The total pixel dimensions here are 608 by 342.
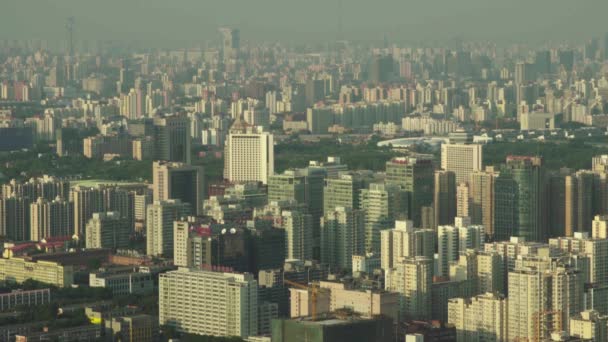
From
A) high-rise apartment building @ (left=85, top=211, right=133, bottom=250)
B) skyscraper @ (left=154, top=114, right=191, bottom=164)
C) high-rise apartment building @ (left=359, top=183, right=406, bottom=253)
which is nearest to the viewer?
high-rise apartment building @ (left=359, top=183, right=406, bottom=253)

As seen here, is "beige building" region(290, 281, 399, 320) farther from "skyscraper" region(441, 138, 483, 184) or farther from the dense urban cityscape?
"skyscraper" region(441, 138, 483, 184)

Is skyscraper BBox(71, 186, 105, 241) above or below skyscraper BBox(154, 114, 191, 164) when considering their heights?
below

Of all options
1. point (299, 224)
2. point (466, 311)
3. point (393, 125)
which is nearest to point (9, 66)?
point (393, 125)

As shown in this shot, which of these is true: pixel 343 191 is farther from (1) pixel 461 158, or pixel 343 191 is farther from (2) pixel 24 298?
(2) pixel 24 298

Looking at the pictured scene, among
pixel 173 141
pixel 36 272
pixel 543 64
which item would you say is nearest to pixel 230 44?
pixel 543 64

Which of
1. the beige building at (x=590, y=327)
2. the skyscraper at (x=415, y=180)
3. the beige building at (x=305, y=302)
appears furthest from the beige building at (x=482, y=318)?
the skyscraper at (x=415, y=180)

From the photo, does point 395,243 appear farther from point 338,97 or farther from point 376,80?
point 376,80

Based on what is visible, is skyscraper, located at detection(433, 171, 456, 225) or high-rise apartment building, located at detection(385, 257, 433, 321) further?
skyscraper, located at detection(433, 171, 456, 225)

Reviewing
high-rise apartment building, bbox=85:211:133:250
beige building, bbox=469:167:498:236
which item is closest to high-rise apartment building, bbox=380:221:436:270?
beige building, bbox=469:167:498:236
